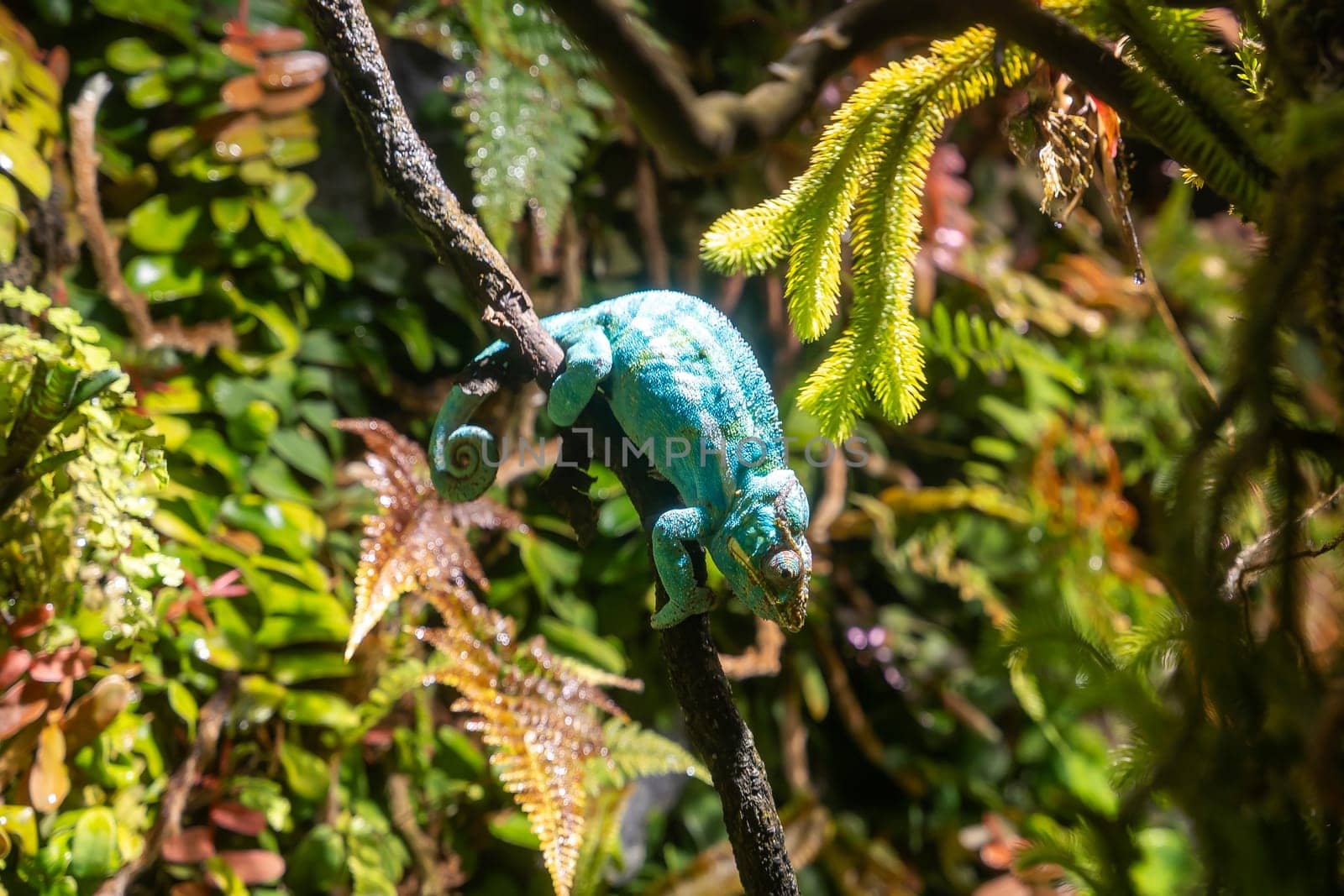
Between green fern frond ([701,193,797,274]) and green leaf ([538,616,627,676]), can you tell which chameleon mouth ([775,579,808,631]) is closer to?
green fern frond ([701,193,797,274])

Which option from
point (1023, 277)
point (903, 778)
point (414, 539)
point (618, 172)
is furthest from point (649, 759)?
point (1023, 277)

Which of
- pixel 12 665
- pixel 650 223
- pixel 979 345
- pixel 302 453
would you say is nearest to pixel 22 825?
pixel 12 665

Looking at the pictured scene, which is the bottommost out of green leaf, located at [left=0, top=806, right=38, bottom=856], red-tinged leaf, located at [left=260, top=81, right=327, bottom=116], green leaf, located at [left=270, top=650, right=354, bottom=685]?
green leaf, located at [left=270, top=650, right=354, bottom=685]

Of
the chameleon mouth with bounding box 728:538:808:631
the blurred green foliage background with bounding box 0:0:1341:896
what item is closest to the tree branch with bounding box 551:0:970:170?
the blurred green foliage background with bounding box 0:0:1341:896

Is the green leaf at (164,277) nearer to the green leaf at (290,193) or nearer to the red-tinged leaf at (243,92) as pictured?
the green leaf at (290,193)

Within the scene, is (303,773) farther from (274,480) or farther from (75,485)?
(75,485)

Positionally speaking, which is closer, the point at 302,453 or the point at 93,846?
the point at 93,846
